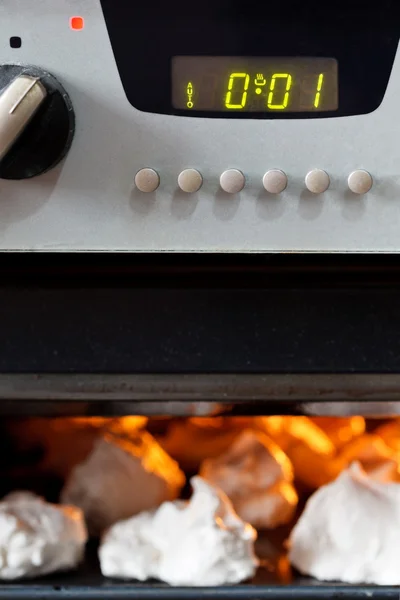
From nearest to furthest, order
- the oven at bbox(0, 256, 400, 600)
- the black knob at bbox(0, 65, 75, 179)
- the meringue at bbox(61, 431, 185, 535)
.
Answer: the black knob at bbox(0, 65, 75, 179) → the oven at bbox(0, 256, 400, 600) → the meringue at bbox(61, 431, 185, 535)

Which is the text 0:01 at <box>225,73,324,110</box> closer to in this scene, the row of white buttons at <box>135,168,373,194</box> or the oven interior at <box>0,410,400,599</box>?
the row of white buttons at <box>135,168,373,194</box>

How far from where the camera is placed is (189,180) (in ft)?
1.69

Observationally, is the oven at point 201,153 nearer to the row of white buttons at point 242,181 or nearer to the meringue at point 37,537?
the row of white buttons at point 242,181

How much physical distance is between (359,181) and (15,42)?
0.26 metres

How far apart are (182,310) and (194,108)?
0.51ft

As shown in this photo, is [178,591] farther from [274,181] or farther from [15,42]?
[15,42]

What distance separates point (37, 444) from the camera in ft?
2.96

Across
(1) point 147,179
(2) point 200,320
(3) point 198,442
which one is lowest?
(3) point 198,442

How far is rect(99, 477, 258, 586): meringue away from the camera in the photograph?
0.64m

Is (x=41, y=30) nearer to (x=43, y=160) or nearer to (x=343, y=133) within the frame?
(x=43, y=160)

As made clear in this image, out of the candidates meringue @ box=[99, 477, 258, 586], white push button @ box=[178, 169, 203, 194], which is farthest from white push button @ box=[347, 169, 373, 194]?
meringue @ box=[99, 477, 258, 586]

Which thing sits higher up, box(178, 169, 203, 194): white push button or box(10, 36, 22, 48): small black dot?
box(10, 36, 22, 48): small black dot

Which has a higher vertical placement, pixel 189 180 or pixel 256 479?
pixel 189 180

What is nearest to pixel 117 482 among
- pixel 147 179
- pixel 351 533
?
pixel 351 533
